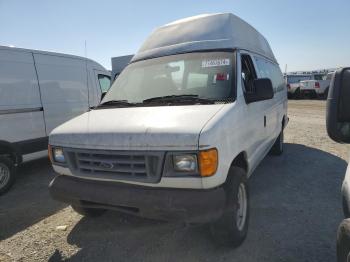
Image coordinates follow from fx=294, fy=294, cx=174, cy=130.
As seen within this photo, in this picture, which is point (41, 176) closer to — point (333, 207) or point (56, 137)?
point (56, 137)

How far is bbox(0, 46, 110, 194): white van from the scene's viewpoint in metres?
5.00

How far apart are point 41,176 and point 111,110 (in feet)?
10.6

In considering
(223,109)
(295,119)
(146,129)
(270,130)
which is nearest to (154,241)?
(146,129)

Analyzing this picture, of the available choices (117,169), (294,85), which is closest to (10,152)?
(117,169)

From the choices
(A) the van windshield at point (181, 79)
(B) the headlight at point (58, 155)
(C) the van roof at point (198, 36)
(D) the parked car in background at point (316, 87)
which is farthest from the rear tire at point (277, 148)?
(D) the parked car in background at point (316, 87)

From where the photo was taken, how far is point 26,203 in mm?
4520

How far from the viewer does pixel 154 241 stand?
3.30 m

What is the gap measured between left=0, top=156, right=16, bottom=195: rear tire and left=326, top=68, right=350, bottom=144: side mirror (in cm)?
493

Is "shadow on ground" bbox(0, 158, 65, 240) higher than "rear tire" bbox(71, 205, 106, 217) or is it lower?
lower

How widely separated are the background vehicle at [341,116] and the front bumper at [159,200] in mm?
1034

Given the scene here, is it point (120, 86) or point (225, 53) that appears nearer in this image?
point (225, 53)

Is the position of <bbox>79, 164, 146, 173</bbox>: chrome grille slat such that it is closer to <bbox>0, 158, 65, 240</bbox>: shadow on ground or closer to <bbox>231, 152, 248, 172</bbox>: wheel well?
<bbox>231, 152, 248, 172</bbox>: wheel well

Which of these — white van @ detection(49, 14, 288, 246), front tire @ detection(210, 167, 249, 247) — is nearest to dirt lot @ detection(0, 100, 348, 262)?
front tire @ detection(210, 167, 249, 247)

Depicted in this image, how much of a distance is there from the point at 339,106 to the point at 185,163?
129cm
